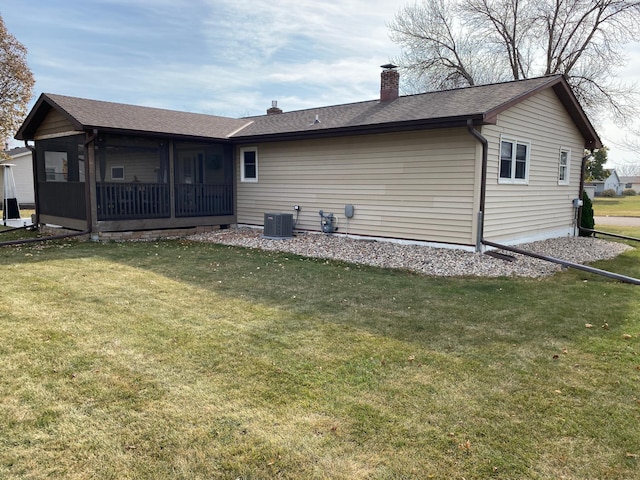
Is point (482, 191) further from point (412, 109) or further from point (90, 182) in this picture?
point (90, 182)

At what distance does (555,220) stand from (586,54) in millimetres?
14390

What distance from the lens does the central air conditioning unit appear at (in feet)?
37.7

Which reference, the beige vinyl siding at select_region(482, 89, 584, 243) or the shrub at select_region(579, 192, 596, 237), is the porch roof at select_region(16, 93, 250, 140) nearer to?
the beige vinyl siding at select_region(482, 89, 584, 243)

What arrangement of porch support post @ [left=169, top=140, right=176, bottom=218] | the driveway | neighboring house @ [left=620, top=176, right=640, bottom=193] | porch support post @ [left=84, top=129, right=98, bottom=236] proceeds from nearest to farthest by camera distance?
porch support post @ [left=84, top=129, right=98, bottom=236] < porch support post @ [left=169, top=140, right=176, bottom=218] < the driveway < neighboring house @ [left=620, top=176, right=640, bottom=193]

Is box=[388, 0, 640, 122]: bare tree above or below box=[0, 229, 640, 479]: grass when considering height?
above

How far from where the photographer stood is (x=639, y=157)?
2962 cm

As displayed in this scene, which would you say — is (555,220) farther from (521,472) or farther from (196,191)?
(521,472)

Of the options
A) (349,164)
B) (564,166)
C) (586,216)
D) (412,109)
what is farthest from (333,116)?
(586,216)

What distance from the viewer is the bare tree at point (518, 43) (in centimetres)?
2139

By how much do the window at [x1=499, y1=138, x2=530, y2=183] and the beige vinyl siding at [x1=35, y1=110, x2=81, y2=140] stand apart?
32.9ft

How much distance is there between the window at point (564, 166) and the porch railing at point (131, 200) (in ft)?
34.5

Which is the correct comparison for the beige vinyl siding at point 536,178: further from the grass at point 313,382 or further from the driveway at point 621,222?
the driveway at point 621,222

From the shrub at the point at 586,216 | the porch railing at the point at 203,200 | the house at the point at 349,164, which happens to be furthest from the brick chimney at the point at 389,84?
the shrub at the point at 586,216

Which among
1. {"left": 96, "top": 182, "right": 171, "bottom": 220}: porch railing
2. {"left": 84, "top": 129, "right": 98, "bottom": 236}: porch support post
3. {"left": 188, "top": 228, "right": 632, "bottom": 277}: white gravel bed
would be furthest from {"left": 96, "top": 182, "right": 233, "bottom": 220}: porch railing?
{"left": 188, "top": 228, "right": 632, "bottom": 277}: white gravel bed
